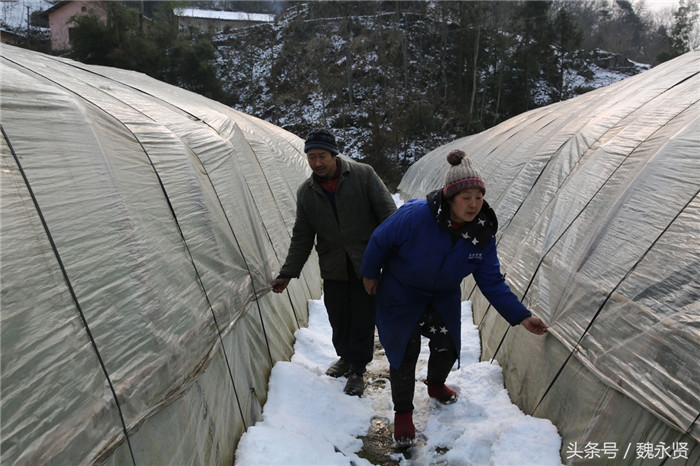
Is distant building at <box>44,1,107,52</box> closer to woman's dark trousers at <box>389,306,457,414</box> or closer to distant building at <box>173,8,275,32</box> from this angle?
distant building at <box>173,8,275,32</box>

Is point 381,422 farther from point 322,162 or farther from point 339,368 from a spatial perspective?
point 322,162

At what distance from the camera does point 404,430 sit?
273cm

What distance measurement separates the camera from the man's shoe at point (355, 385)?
3.34m

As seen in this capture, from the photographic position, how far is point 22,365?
1.46 m

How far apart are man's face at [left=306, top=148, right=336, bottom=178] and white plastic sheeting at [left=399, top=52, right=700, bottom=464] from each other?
70.2 inches

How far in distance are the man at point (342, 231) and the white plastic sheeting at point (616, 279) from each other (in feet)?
3.92

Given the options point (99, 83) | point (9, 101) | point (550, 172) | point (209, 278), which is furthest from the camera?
point (550, 172)

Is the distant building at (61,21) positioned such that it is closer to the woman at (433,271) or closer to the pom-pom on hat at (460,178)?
the woman at (433,271)

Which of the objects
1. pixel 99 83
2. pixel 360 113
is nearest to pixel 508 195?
pixel 99 83

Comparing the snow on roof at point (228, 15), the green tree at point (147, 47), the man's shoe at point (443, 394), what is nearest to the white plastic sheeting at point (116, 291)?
the man's shoe at point (443, 394)

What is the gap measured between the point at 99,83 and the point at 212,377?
2799 millimetres

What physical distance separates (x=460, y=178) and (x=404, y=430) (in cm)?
163

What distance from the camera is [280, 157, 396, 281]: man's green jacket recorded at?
3.16 meters

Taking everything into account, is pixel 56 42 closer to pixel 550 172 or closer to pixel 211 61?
pixel 211 61
